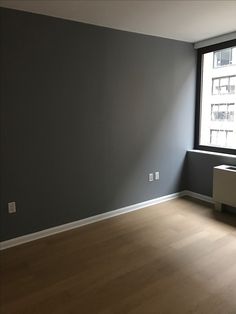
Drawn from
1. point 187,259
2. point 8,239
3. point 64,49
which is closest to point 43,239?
point 8,239

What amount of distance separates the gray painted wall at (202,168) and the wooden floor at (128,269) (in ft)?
2.63

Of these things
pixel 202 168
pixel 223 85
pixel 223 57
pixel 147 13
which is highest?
pixel 147 13

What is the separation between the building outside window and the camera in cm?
403

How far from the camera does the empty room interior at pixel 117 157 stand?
2.32 metres

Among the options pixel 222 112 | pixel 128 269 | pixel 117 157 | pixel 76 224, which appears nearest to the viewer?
pixel 128 269

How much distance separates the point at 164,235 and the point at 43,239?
4.44ft

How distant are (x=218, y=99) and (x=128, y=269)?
2930mm

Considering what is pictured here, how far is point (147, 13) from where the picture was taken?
2.85 metres

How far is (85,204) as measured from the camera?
11.3 feet

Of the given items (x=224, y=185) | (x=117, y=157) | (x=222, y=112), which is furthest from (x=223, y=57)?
(x=117, y=157)

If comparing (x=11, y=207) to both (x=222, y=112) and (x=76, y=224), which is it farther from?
(x=222, y=112)

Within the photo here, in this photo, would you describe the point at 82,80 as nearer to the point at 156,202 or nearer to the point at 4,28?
the point at 4,28

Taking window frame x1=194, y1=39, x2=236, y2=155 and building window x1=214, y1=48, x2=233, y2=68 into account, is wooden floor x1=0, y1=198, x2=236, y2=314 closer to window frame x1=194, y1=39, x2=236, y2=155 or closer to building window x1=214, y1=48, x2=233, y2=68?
window frame x1=194, y1=39, x2=236, y2=155

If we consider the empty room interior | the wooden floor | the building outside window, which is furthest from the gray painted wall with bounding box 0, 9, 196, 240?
the wooden floor
